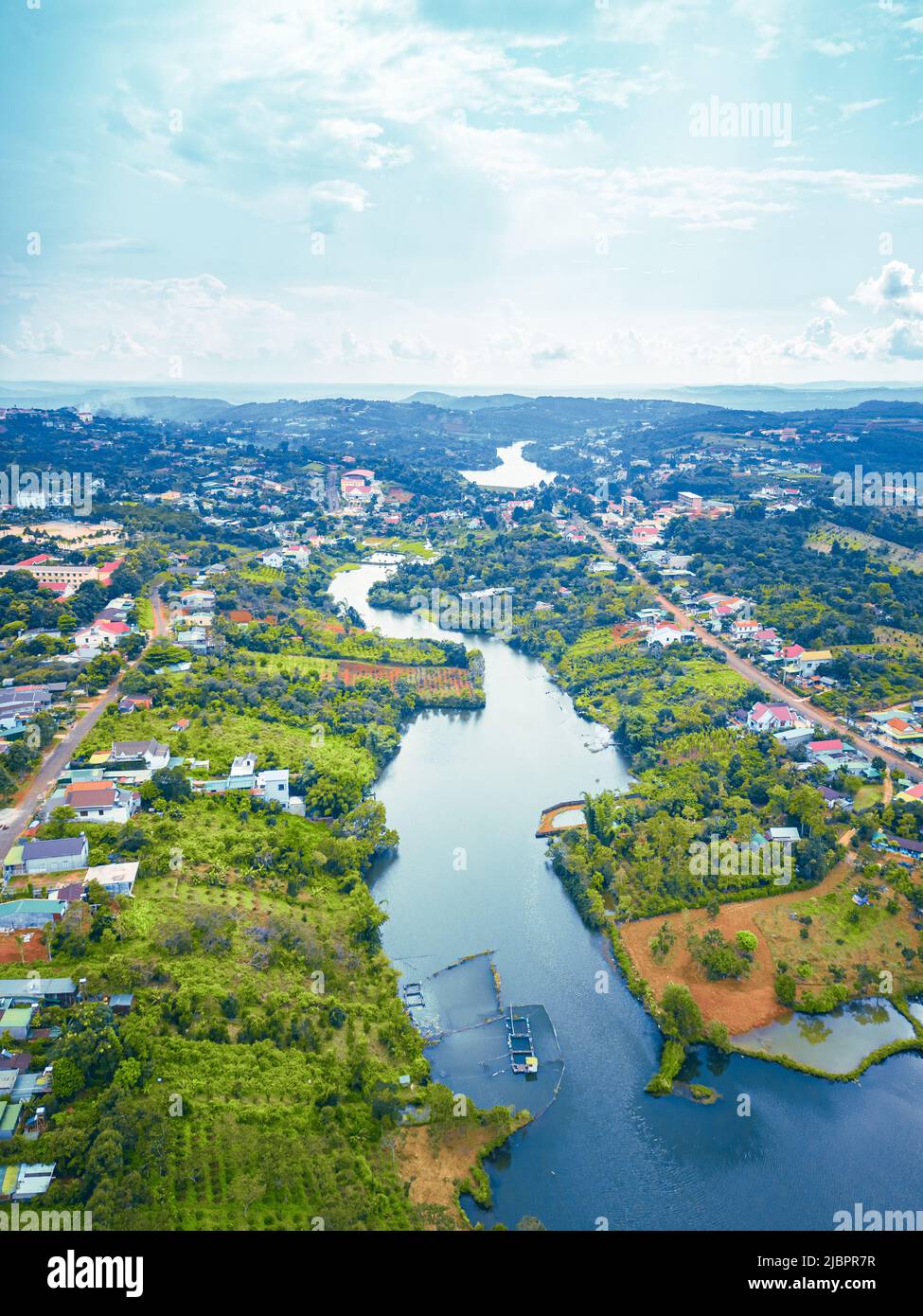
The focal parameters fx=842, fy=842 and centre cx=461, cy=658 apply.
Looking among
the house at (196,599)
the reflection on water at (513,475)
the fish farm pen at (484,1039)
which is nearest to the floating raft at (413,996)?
the fish farm pen at (484,1039)

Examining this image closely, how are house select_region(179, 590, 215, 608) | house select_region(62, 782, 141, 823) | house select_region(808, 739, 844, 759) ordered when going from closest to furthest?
house select_region(62, 782, 141, 823) → house select_region(808, 739, 844, 759) → house select_region(179, 590, 215, 608)

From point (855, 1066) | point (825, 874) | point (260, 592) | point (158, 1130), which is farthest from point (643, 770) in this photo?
point (260, 592)

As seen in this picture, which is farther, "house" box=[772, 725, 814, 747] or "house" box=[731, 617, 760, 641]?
"house" box=[731, 617, 760, 641]

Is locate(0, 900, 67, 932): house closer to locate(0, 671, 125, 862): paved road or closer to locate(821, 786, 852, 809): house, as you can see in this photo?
locate(0, 671, 125, 862): paved road

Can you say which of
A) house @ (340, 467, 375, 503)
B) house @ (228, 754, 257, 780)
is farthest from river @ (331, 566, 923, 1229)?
house @ (340, 467, 375, 503)

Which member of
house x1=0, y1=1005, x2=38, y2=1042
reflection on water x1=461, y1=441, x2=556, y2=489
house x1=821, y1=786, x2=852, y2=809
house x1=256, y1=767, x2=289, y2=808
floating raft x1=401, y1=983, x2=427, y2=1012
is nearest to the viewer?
house x1=0, y1=1005, x2=38, y2=1042
